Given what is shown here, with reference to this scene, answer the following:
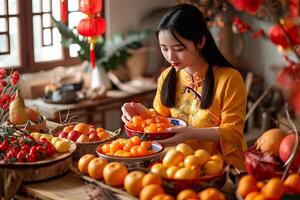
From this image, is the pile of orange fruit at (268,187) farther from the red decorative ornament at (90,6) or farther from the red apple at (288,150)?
the red decorative ornament at (90,6)

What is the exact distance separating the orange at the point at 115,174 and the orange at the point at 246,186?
0.43m

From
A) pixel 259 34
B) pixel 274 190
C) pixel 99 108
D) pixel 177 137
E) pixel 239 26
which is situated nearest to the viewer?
pixel 274 190

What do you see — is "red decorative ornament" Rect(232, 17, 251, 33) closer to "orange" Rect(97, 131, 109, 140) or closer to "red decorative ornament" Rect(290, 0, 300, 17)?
"orange" Rect(97, 131, 109, 140)

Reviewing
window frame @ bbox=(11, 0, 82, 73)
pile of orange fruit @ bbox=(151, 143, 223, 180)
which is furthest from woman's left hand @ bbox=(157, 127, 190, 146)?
window frame @ bbox=(11, 0, 82, 73)

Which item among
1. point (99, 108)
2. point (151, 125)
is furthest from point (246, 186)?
point (99, 108)

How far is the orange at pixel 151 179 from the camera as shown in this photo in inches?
77.1

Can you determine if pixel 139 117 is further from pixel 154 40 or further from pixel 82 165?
pixel 154 40

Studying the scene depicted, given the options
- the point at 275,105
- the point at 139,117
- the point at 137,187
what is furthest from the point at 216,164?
the point at 275,105

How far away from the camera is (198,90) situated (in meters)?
2.70

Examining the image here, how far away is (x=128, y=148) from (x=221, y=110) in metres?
0.55

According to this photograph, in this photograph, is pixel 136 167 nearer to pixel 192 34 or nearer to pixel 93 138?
pixel 93 138

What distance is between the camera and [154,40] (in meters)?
5.97

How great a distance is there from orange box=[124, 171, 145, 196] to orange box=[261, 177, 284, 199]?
0.43 metres

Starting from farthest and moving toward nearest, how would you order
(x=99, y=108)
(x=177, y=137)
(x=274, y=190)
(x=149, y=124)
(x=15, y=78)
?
(x=99, y=108) < (x=15, y=78) < (x=149, y=124) < (x=177, y=137) < (x=274, y=190)
